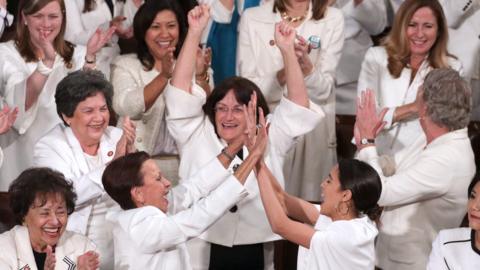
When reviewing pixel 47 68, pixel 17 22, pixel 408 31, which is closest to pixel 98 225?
pixel 47 68

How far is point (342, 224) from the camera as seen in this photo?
4.90 m

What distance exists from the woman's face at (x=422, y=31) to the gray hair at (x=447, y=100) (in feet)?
2.43

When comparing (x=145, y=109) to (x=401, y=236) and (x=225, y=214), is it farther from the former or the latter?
(x=401, y=236)

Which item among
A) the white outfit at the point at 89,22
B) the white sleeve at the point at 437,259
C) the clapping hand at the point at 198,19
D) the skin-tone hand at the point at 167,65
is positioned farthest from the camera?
the white outfit at the point at 89,22

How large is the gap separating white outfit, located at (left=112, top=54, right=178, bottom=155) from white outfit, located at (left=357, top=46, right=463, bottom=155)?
106cm

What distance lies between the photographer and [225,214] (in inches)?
226

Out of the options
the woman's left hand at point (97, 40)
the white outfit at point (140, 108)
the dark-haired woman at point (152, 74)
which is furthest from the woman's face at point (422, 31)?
the woman's left hand at point (97, 40)

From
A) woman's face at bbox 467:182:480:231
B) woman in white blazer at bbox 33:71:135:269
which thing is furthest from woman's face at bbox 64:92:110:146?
woman's face at bbox 467:182:480:231

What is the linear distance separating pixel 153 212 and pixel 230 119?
87 cm

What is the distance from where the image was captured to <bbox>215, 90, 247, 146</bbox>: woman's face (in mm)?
5809

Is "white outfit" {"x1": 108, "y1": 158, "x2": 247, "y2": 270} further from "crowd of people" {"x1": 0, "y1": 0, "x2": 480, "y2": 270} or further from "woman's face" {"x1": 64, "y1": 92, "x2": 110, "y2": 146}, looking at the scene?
"woman's face" {"x1": 64, "y1": 92, "x2": 110, "y2": 146}

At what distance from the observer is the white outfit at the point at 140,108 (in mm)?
6234

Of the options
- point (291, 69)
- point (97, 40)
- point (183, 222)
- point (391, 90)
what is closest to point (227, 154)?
point (291, 69)

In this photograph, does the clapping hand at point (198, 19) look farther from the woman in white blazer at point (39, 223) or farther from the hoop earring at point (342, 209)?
the hoop earring at point (342, 209)
